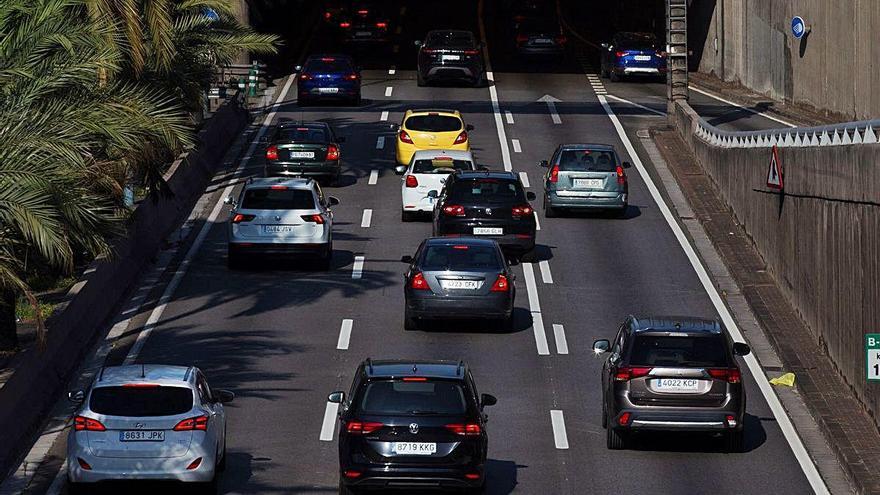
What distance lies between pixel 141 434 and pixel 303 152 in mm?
23785

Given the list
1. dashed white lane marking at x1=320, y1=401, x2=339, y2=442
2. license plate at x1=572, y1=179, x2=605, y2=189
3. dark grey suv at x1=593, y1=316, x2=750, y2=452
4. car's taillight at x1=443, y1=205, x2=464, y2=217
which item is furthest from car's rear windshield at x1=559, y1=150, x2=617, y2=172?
dark grey suv at x1=593, y1=316, x2=750, y2=452

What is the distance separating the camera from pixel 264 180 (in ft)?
110

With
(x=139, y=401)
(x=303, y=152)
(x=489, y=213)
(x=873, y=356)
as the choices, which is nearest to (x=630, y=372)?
(x=873, y=356)

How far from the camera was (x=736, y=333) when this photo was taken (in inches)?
1145

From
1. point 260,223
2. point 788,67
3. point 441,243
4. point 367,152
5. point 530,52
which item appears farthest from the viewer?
point 530,52

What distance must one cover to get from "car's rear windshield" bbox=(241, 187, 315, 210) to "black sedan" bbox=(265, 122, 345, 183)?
768 cm

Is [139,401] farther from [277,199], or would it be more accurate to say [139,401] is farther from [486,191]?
[486,191]

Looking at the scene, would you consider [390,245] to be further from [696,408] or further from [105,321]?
[696,408]

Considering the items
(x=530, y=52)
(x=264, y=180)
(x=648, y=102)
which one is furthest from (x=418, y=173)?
(x=530, y=52)

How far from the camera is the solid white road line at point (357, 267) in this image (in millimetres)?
Answer: 33406

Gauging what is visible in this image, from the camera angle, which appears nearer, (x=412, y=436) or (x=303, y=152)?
(x=412, y=436)

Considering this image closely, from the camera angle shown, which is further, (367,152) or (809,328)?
(367,152)

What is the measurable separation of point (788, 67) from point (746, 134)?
22742 millimetres

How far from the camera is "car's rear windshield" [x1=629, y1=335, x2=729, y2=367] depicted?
68.6 feet
